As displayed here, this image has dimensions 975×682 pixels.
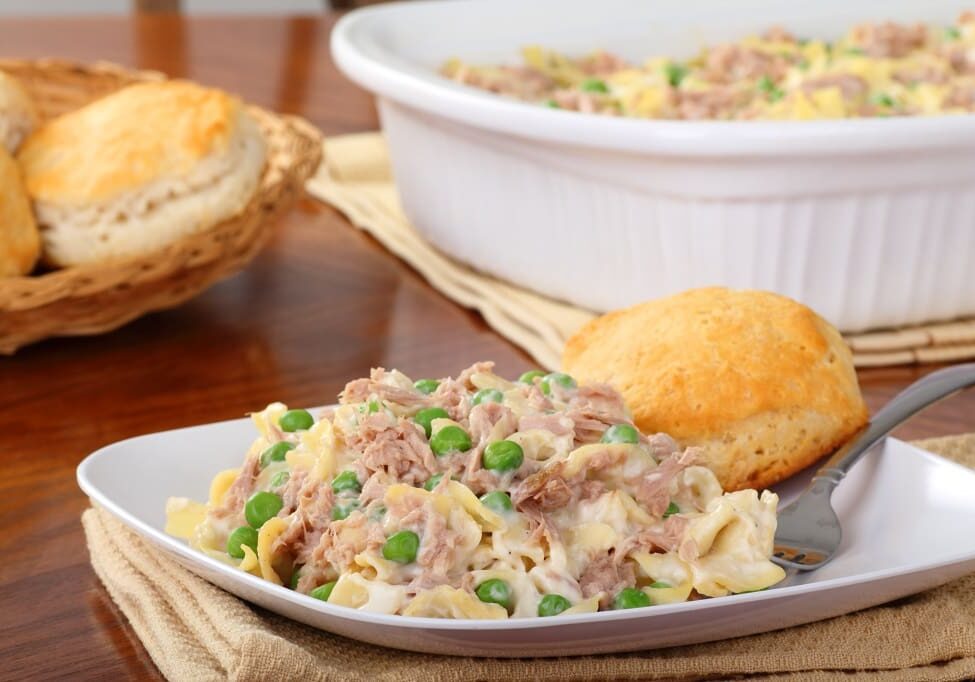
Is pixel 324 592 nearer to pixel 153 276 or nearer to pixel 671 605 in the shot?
pixel 671 605

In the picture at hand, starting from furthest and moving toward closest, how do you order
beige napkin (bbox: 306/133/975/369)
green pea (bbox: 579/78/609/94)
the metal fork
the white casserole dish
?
green pea (bbox: 579/78/609/94), beige napkin (bbox: 306/133/975/369), the white casserole dish, the metal fork

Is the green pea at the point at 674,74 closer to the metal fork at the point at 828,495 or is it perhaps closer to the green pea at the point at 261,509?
the metal fork at the point at 828,495

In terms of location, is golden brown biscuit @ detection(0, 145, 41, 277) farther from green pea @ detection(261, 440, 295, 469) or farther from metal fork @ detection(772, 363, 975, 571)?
metal fork @ detection(772, 363, 975, 571)

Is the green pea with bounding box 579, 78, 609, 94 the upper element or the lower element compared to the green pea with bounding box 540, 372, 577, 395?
lower

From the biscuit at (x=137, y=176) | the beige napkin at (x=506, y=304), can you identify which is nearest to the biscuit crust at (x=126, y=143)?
the biscuit at (x=137, y=176)

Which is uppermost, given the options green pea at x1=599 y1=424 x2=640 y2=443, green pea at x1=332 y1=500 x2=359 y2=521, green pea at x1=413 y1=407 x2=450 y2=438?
green pea at x1=599 y1=424 x2=640 y2=443

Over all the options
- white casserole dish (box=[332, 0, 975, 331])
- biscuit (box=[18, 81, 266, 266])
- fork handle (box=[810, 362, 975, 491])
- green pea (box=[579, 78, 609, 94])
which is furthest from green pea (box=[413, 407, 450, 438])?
green pea (box=[579, 78, 609, 94])
